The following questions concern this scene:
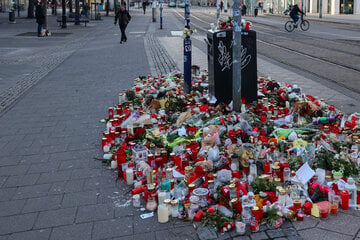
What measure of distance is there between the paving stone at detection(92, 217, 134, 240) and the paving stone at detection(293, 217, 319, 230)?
133 centimetres

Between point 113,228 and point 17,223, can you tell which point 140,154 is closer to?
point 113,228

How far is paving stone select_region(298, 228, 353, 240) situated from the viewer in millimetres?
3307

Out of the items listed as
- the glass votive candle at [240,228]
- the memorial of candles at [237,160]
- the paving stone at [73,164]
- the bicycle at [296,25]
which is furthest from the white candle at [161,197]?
the bicycle at [296,25]

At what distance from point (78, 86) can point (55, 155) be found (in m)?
4.84

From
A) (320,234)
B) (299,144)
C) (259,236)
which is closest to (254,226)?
(259,236)

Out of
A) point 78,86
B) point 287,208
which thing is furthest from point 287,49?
point 287,208

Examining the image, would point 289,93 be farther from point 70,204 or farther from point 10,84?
point 10,84

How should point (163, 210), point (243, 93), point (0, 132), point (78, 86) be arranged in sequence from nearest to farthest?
1. point (163, 210)
2. point (0, 132)
3. point (243, 93)
4. point (78, 86)

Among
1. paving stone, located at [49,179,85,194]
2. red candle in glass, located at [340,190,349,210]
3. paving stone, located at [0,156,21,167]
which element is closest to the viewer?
red candle in glass, located at [340,190,349,210]

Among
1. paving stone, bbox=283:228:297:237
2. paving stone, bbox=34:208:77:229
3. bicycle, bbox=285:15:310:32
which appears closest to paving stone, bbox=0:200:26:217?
paving stone, bbox=34:208:77:229

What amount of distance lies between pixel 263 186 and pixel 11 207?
2335 mm

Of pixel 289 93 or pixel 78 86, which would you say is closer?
pixel 289 93

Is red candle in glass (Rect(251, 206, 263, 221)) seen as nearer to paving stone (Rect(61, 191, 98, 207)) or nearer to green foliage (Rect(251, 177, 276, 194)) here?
green foliage (Rect(251, 177, 276, 194))

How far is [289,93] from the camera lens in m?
7.50
